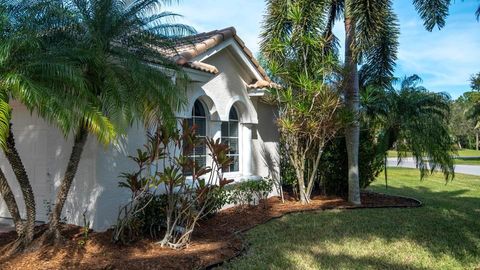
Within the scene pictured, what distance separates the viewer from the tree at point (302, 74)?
11625 millimetres

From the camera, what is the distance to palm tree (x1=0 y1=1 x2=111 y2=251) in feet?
17.0

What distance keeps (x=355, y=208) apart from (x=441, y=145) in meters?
4.78

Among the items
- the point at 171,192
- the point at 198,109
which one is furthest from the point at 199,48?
the point at 171,192

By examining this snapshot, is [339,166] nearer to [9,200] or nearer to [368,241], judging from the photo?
[368,241]

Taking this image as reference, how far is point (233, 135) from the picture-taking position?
12.3 m

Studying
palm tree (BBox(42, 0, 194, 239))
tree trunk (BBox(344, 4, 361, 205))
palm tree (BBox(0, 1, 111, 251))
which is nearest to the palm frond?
tree trunk (BBox(344, 4, 361, 205))

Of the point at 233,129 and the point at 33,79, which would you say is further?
the point at 233,129

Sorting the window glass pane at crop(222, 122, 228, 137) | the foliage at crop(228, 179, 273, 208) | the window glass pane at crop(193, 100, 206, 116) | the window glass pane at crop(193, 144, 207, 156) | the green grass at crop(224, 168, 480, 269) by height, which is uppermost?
the window glass pane at crop(193, 100, 206, 116)

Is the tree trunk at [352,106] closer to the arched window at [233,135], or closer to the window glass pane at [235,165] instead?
the arched window at [233,135]

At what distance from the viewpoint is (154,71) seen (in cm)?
690

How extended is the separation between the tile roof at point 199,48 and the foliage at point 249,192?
Answer: 3336mm

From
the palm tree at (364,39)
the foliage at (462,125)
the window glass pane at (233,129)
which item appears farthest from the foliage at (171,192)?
the foliage at (462,125)

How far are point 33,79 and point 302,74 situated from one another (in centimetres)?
798

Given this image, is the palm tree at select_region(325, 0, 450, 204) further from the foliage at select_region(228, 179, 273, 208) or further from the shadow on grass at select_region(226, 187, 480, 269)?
the foliage at select_region(228, 179, 273, 208)
